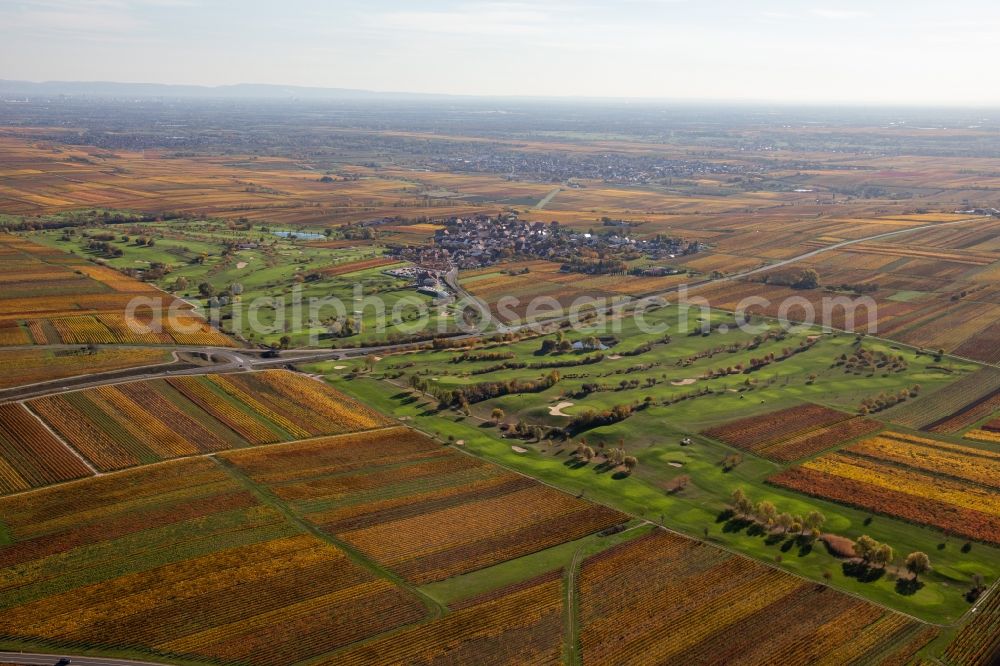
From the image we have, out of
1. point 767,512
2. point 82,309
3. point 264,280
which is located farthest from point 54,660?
point 264,280

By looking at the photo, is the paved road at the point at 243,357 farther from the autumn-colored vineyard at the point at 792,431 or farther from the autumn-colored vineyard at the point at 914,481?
the autumn-colored vineyard at the point at 914,481

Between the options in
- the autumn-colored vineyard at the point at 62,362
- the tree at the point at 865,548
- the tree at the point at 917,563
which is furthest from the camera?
the autumn-colored vineyard at the point at 62,362

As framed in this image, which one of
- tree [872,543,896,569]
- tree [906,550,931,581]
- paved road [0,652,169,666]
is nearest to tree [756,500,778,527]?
tree [872,543,896,569]

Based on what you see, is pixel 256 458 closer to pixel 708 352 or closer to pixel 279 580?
pixel 279 580

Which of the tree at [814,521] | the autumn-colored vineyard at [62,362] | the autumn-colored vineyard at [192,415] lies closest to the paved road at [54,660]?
the autumn-colored vineyard at [192,415]

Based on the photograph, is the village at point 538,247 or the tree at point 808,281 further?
the village at point 538,247

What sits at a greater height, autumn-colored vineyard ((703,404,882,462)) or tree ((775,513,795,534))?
autumn-colored vineyard ((703,404,882,462))

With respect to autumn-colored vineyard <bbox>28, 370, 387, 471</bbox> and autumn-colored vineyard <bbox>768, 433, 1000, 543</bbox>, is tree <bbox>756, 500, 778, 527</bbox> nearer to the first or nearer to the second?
autumn-colored vineyard <bbox>768, 433, 1000, 543</bbox>

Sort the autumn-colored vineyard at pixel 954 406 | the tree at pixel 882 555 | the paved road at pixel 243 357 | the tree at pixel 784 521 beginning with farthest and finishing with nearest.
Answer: the paved road at pixel 243 357, the autumn-colored vineyard at pixel 954 406, the tree at pixel 784 521, the tree at pixel 882 555
